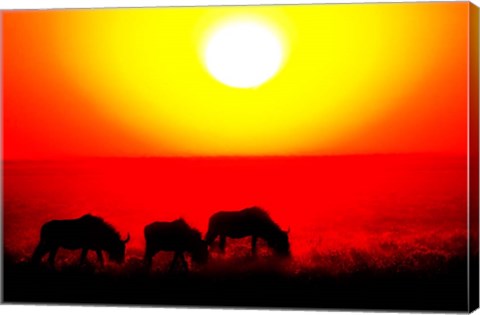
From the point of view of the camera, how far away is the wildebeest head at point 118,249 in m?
10.5

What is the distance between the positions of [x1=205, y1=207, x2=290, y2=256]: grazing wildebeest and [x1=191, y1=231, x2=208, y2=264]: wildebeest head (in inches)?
1.7

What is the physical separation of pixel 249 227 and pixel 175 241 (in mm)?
536

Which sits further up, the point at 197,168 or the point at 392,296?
the point at 197,168

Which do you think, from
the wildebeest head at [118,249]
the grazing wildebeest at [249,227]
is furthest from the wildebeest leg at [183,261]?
the wildebeest head at [118,249]

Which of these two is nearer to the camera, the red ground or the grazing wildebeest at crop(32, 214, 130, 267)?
the red ground

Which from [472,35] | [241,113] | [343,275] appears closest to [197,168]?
[241,113]

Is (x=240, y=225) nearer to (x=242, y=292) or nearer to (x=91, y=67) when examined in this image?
(x=242, y=292)

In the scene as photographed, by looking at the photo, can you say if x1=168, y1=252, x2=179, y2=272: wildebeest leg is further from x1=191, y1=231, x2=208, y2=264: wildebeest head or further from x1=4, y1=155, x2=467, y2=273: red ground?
x1=4, y1=155, x2=467, y2=273: red ground

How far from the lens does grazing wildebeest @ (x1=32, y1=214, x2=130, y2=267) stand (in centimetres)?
1055

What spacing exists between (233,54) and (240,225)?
3.84 ft

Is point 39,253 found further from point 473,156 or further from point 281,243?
point 473,156

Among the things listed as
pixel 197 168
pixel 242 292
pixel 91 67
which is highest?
pixel 91 67

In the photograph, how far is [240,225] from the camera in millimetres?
10375

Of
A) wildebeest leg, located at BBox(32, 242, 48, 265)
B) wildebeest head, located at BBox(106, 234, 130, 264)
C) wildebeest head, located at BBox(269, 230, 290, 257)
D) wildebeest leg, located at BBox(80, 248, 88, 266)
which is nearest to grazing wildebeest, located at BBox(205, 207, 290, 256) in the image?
wildebeest head, located at BBox(269, 230, 290, 257)
